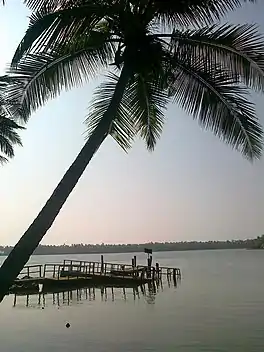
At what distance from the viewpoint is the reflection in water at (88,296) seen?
47.4 m

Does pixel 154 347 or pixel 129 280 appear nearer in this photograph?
pixel 154 347

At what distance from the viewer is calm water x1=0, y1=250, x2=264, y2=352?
2841cm

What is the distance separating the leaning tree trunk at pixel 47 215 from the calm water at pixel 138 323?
20.0 metres

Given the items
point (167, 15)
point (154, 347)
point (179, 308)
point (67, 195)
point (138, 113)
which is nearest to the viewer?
point (67, 195)

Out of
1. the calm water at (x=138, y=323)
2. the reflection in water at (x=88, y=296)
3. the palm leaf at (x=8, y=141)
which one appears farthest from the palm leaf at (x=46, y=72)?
the reflection in water at (x=88, y=296)

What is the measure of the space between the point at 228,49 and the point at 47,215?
13.7ft

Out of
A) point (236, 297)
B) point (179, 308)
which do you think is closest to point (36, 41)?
point (179, 308)

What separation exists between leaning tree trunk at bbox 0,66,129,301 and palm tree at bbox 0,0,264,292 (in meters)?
0.02

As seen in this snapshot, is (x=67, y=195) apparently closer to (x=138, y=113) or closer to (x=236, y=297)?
(x=138, y=113)

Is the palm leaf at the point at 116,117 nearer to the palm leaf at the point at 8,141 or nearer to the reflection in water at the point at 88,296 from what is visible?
the palm leaf at the point at 8,141

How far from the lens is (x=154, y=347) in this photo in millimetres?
27547

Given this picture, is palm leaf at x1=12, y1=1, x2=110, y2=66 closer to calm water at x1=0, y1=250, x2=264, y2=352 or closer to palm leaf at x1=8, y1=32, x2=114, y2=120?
palm leaf at x1=8, y1=32, x2=114, y2=120

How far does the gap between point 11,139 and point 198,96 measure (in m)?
7.87

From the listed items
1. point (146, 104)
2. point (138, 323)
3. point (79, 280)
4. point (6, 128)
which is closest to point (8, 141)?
point (6, 128)
